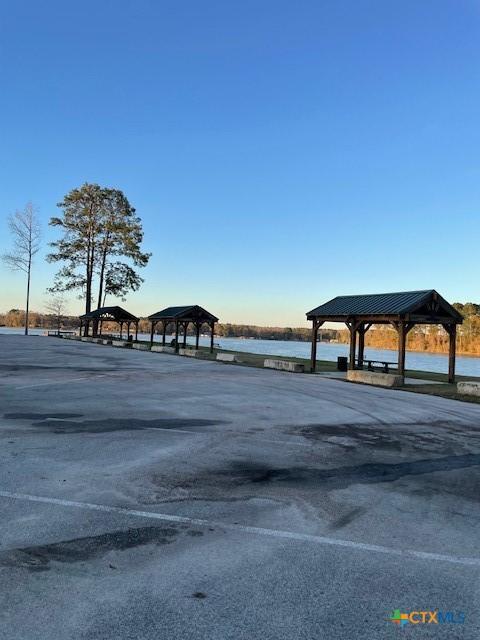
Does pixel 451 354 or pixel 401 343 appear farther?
pixel 451 354

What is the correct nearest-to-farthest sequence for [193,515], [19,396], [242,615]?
1. [242,615]
2. [193,515]
3. [19,396]

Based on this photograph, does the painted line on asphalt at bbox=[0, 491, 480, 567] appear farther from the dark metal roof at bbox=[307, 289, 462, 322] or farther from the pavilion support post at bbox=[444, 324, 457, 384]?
the pavilion support post at bbox=[444, 324, 457, 384]

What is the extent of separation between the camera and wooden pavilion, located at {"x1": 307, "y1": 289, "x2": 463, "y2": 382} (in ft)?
66.8

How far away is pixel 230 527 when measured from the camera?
427cm

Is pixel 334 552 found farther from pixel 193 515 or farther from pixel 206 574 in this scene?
pixel 193 515

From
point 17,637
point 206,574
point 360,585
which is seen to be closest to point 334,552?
point 360,585

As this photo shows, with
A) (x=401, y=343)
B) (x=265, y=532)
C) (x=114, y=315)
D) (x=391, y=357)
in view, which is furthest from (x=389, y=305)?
(x=391, y=357)

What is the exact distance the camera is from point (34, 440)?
23.4 ft

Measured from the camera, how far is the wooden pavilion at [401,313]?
20359 mm

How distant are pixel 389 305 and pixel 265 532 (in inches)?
734

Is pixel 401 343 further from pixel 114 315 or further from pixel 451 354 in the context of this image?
pixel 114 315

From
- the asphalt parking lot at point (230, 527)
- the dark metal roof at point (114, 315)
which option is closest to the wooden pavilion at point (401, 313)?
the asphalt parking lot at point (230, 527)

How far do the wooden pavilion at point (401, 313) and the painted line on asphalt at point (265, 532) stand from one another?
16713mm

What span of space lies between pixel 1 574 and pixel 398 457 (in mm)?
5557
